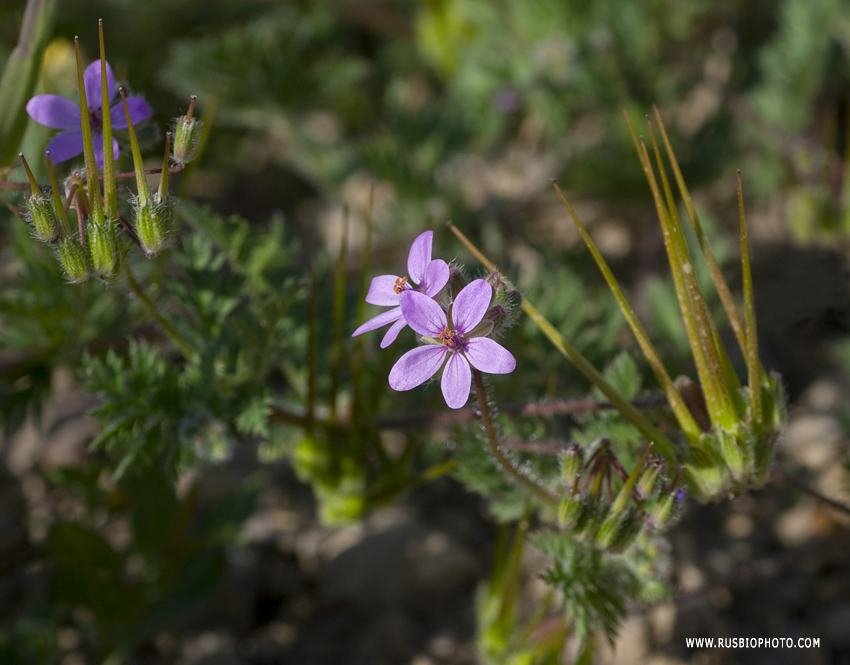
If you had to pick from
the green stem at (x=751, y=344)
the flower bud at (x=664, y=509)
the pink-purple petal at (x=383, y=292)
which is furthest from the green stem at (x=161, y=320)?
the green stem at (x=751, y=344)

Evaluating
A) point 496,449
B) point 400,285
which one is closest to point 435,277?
point 400,285

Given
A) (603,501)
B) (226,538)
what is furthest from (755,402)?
(226,538)

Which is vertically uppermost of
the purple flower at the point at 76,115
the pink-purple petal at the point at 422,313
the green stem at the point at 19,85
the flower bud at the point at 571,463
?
the green stem at the point at 19,85

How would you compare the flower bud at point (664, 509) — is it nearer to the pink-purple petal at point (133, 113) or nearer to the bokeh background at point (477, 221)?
the bokeh background at point (477, 221)

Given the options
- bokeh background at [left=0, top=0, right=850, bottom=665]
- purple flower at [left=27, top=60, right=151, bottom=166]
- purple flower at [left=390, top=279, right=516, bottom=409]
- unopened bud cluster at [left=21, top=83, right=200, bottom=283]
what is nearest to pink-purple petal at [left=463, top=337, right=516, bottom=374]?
purple flower at [left=390, top=279, right=516, bottom=409]

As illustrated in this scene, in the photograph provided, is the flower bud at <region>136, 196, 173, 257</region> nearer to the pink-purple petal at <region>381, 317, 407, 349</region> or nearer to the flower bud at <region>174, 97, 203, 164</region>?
the flower bud at <region>174, 97, 203, 164</region>

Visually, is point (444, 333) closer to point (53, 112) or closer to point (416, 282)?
point (416, 282)

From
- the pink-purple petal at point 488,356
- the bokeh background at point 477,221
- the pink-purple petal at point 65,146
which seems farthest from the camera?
the bokeh background at point 477,221
